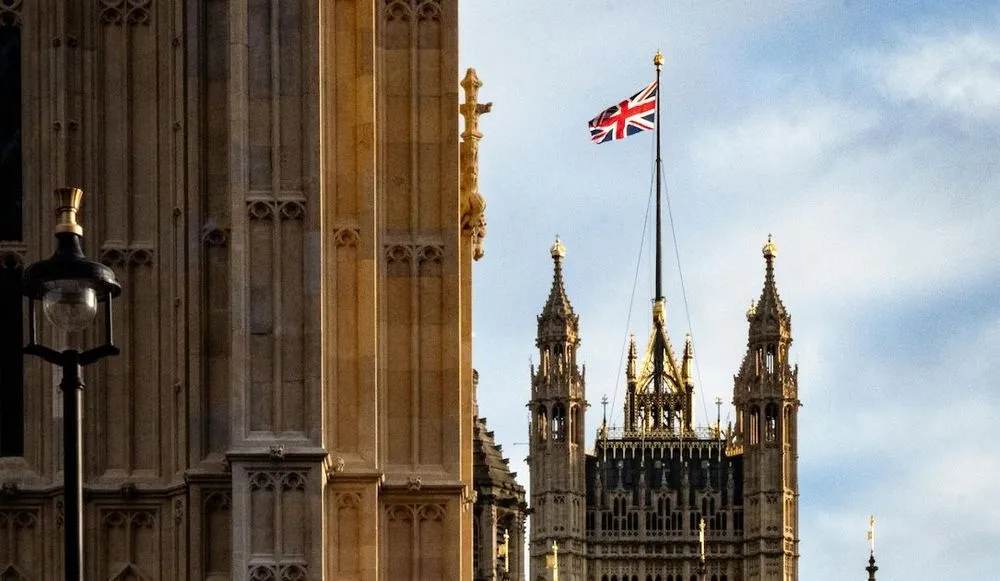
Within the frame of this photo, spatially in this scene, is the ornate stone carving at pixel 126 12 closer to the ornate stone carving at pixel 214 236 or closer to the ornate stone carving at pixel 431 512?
the ornate stone carving at pixel 214 236

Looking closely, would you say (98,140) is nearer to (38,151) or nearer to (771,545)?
(38,151)

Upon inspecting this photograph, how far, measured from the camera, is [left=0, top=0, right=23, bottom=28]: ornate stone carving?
35906 mm

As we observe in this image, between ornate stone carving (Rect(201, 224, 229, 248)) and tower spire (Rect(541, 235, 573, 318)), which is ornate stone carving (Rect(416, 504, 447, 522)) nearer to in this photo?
ornate stone carving (Rect(201, 224, 229, 248))

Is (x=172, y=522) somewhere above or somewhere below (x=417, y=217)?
below

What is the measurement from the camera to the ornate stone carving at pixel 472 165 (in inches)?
1508

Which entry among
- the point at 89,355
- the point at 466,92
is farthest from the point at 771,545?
the point at 89,355

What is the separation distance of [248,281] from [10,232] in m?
3.36

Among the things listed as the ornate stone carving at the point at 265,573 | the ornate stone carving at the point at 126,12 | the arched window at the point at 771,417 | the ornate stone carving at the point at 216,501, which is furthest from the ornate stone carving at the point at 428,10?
the arched window at the point at 771,417

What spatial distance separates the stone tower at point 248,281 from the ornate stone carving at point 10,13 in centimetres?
3

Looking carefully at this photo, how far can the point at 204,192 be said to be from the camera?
115 feet

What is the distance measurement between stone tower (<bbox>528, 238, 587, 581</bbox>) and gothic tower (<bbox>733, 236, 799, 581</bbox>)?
31.5ft

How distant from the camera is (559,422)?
18712 cm

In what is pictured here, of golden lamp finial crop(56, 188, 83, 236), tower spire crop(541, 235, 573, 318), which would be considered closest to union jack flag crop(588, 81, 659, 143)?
tower spire crop(541, 235, 573, 318)

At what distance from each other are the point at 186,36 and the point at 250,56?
1346mm
